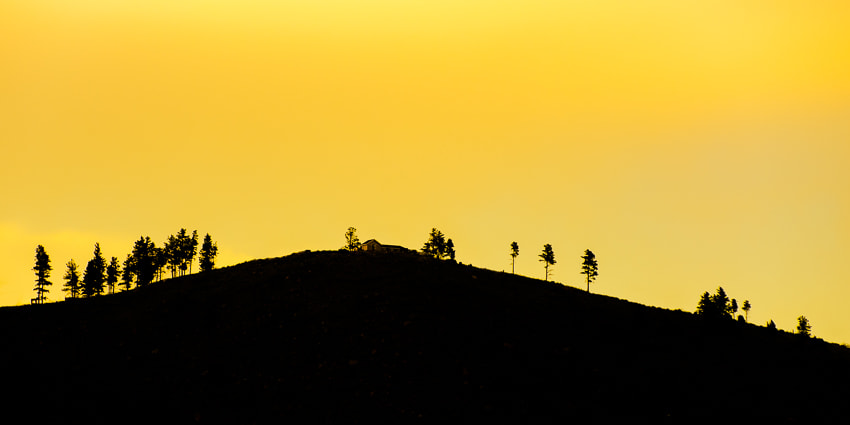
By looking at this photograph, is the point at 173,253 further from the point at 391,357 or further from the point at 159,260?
the point at 391,357

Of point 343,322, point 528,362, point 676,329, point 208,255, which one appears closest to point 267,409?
point 343,322

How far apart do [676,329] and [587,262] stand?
60619 millimetres

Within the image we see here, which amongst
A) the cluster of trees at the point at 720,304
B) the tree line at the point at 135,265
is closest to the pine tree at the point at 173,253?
the tree line at the point at 135,265

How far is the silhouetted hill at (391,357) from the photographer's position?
64125 millimetres

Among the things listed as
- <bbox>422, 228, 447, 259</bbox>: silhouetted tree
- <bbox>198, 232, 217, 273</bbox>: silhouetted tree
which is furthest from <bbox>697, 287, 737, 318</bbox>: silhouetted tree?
<bbox>198, 232, 217, 273</bbox>: silhouetted tree

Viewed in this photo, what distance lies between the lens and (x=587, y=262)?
152250mm

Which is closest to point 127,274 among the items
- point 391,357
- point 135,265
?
point 135,265

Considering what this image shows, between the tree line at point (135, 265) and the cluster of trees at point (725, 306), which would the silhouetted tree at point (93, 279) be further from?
the cluster of trees at point (725, 306)

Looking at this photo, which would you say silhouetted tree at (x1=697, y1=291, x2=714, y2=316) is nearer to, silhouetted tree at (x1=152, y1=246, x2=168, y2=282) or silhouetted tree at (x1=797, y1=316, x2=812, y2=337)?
silhouetted tree at (x1=797, y1=316, x2=812, y2=337)

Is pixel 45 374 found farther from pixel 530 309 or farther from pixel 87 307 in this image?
pixel 530 309

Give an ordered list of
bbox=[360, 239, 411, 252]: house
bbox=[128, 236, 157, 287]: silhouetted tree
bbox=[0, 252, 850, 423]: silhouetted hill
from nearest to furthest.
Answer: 1. bbox=[0, 252, 850, 423]: silhouetted hill
2. bbox=[360, 239, 411, 252]: house
3. bbox=[128, 236, 157, 287]: silhouetted tree

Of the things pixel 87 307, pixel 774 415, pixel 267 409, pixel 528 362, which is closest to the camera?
pixel 267 409

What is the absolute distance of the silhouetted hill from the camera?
210 feet

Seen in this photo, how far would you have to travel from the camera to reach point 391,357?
70.7 m
